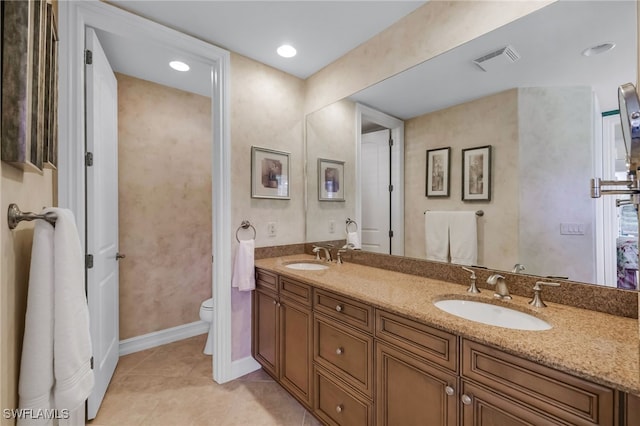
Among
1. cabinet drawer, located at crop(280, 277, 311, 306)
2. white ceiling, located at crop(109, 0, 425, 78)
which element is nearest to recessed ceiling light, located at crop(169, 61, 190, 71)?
white ceiling, located at crop(109, 0, 425, 78)

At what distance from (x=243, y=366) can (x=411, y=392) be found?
158cm

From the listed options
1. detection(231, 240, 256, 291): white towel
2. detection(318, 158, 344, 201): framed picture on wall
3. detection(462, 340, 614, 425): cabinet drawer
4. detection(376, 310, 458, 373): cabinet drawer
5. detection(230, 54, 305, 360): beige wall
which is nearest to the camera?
detection(462, 340, 614, 425): cabinet drawer

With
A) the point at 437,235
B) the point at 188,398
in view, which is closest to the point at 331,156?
the point at 437,235

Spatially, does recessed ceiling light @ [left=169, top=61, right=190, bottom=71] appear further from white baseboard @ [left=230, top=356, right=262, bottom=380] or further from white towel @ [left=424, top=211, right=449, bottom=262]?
white baseboard @ [left=230, top=356, right=262, bottom=380]

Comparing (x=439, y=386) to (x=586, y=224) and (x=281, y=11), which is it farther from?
(x=281, y=11)

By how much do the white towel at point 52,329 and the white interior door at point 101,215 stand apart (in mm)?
1050

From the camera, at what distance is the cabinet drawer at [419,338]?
40.8 inches

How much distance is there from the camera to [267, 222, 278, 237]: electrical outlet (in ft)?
8.05

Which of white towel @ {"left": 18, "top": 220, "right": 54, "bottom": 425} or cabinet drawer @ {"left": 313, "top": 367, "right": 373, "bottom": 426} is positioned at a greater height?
white towel @ {"left": 18, "top": 220, "right": 54, "bottom": 425}

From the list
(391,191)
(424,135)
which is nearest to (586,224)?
(424,135)

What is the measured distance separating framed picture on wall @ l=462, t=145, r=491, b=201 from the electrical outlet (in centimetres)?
153

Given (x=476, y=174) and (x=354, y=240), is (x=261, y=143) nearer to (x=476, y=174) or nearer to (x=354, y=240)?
(x=354, y=240)

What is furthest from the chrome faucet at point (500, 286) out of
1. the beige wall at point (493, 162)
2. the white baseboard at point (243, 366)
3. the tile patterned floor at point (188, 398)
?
the white baseboard at point (243, 366)

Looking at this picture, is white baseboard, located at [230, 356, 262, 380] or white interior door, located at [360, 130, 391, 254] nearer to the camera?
white interior door, located at [360, 130, 391, 254]
